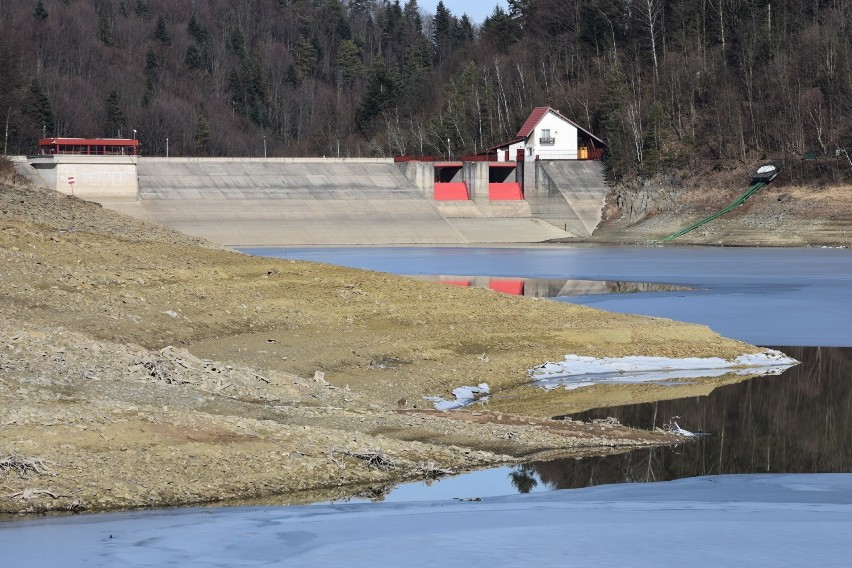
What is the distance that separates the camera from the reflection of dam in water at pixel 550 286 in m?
46.5

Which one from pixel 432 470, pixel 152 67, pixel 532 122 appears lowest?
pixel 432 470

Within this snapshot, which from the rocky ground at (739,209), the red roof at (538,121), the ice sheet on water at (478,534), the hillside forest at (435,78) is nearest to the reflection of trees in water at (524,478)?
the ice sheet on water at (478,534)

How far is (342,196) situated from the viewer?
95688mm

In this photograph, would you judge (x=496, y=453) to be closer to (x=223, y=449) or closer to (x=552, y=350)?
(x=223, y=449)

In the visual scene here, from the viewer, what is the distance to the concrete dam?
3521 inches

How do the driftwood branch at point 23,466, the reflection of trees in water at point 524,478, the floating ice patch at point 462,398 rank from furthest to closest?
the floating ice patch at point 462,398
the reflection of trees in water at point 524,478
the driftwood branch at point 23,466

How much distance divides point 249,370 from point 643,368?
9.72 m

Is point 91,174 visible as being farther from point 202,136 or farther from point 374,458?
point 374,458

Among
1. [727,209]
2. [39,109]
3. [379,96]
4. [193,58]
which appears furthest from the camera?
[193,58]

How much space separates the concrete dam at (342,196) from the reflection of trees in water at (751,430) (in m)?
61.9

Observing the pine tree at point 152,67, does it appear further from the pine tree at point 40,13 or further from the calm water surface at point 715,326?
the calm water surface at point 715,326

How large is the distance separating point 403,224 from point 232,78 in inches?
3381

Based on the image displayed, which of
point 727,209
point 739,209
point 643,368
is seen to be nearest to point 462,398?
point 643,368

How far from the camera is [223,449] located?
16.9 m
